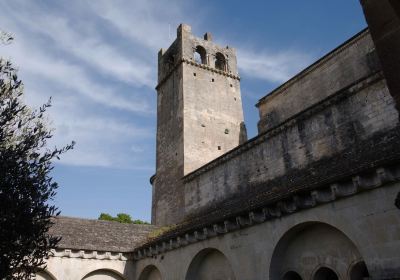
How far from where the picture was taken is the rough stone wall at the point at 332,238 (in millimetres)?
8328

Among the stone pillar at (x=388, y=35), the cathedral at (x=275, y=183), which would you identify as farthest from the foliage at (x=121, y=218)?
the stone pillar at (x=388, y=35)

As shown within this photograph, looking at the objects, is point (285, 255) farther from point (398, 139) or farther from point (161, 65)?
point (161, 65)

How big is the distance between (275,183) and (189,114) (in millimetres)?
9864

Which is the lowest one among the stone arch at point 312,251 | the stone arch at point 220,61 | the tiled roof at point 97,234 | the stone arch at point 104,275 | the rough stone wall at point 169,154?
the stone arch at point 312,251

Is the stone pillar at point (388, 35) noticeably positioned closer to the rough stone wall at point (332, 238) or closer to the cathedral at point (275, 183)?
the cathedral at point (275, 183)

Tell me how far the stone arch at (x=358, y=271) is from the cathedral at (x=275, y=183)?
1.4 inches

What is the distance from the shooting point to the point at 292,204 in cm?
1046

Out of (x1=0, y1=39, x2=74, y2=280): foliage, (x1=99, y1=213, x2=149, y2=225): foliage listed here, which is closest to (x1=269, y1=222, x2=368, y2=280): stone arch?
(x1=0, y1=39, x2=74, y2=280): foliage

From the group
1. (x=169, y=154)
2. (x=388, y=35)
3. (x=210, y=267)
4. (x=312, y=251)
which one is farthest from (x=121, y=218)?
(x=388, y=35)

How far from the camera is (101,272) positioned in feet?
58.5

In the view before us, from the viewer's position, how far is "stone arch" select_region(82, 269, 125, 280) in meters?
17.5

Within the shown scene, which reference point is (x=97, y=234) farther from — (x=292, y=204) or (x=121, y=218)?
(x=121, y=218)

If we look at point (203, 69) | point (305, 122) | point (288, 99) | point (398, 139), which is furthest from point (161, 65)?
point (398, 139)

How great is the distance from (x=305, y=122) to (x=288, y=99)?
558 cm
